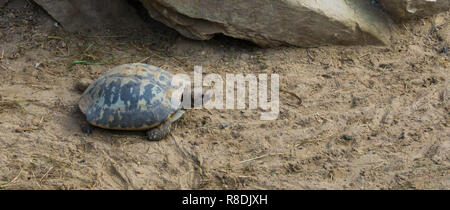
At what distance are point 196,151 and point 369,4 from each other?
2710 mm

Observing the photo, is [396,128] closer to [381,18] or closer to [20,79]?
[381,18]

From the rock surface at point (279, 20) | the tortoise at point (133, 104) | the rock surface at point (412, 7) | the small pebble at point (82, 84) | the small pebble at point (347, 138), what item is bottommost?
the small pebble at point (347, 138)

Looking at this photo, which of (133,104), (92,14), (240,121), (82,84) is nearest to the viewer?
(133,104)

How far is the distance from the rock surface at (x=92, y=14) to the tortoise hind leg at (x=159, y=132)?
6.37 ft

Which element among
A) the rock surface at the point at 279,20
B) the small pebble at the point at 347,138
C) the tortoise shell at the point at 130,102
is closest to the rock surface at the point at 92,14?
the rock surface at the point at 279,20

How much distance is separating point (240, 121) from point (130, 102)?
Result: 102 centimetres

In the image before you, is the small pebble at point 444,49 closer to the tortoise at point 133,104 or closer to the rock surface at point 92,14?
the tortoise at point 133,104

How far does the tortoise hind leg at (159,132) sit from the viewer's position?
3896 millimetres

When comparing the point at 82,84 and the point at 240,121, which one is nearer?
the point at 240,121

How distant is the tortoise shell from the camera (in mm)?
3875

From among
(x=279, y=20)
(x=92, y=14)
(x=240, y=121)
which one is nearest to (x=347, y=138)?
(x=240, y=121)

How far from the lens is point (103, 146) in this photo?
3836 millimetres

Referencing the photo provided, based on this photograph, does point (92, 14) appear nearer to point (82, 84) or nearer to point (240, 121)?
point (82, 84)

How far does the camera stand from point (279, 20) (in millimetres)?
4742
